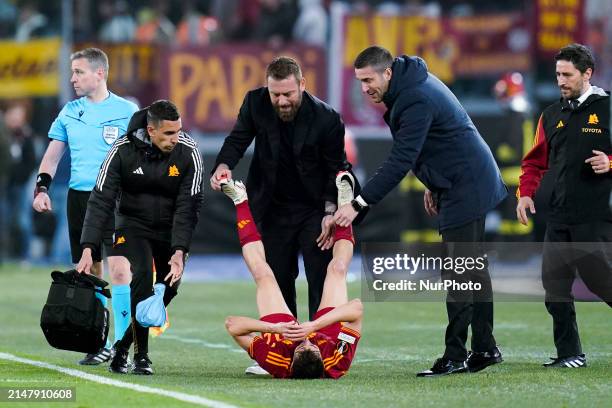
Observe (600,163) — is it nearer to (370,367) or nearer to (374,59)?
(374,59)

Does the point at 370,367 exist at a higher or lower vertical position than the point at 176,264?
lower

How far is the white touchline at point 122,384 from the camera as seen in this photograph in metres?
7.87

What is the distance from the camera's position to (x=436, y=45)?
23.0m

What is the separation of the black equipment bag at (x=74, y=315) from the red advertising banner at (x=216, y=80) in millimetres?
12212

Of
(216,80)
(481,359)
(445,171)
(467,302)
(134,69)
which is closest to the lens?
(467,302)

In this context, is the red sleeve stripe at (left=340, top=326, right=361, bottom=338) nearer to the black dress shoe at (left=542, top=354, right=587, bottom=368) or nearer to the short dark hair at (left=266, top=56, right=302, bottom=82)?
the black dress shoe at (left=542, top=354, right=587, bottom=368)

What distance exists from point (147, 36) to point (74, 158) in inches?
489

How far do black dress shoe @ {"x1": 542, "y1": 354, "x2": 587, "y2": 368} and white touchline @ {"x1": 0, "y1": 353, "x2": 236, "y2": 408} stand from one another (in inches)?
113

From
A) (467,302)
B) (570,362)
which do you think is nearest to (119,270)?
(467,302)

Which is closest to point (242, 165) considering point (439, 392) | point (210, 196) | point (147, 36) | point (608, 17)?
point (210, 196)

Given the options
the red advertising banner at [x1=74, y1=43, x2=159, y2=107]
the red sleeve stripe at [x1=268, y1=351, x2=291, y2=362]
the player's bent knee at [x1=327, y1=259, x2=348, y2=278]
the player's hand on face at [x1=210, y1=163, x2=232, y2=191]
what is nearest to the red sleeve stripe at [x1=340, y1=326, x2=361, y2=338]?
the red sleeve stripe at [x1=268, y1=351, x2=291, y2=362]

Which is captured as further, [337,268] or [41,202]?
[41,202]

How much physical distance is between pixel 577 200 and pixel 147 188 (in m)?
2.97

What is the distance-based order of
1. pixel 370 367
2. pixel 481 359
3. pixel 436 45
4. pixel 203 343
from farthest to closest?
pixel 436 45 → pixel 203 343 → pixel 370 367 → pixel 481 359
